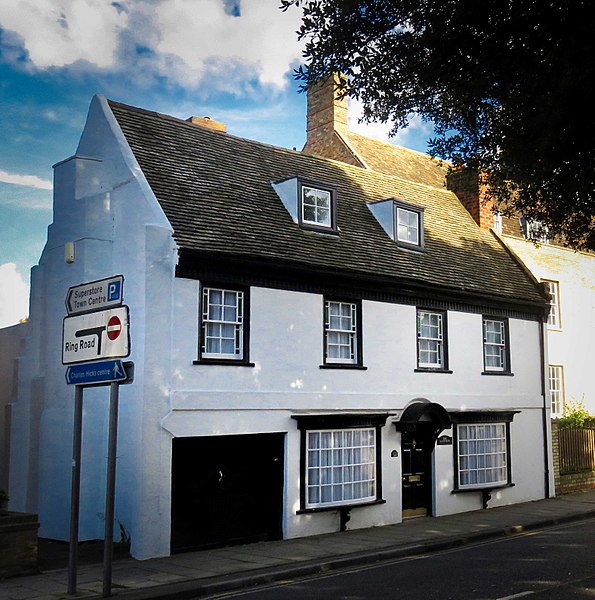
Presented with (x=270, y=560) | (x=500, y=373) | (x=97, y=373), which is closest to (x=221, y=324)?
(x=270, y=560)

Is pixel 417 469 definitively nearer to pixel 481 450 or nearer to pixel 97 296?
pixel 481 450

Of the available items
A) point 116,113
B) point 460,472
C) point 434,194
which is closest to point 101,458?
point 116,113

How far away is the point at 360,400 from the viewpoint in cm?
1755

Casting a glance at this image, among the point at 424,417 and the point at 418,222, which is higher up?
the point at 418,222

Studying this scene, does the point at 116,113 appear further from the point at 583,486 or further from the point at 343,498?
the point at 583,486

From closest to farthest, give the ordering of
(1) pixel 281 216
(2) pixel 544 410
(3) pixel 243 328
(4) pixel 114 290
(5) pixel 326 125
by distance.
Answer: (4) pixel 114 290
(3) pixel 243 328
(1) pixel 281 216
(2) pixel 544 410
(5) pixel 326 125

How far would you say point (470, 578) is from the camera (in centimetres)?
1133

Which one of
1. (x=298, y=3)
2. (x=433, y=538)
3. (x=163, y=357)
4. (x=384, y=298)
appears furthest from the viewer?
(x=384, y=298)

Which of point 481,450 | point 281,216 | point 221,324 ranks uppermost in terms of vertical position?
point 281,216

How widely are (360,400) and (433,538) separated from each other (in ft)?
11.5

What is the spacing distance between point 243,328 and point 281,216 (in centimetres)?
347

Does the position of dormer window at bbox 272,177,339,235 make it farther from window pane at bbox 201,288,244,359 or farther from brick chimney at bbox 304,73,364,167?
brick chimney at bbox 304,73,364,167

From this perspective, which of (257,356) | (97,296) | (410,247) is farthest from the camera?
(410,247)

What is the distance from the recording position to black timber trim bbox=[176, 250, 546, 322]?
49.7 ft
